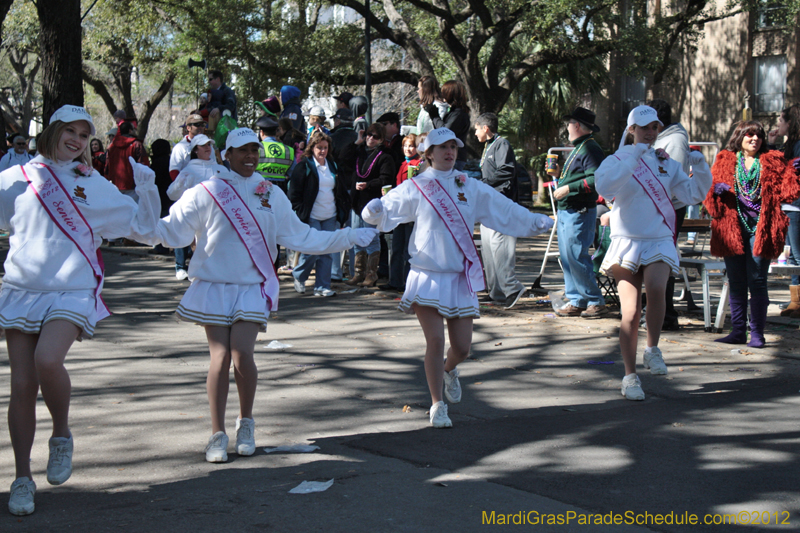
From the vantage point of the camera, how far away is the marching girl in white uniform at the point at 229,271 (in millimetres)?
4828

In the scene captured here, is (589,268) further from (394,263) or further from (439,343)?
(439,343)

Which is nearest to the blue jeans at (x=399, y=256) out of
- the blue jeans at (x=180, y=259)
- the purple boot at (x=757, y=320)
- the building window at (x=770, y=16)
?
the blue jeans at (x=180, y=259)

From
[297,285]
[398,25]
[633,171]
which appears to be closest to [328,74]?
[398,25]

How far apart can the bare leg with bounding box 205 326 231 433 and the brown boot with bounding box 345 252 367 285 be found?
6778mm

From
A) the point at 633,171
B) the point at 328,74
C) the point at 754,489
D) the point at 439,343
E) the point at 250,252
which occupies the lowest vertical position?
the point at 754,489

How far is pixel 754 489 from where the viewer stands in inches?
169

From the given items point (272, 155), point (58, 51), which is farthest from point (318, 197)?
point (58, 51)

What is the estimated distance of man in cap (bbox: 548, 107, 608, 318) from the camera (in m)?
9.15

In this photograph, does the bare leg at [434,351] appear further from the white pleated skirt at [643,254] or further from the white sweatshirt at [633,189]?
the white sweatshirt at [633,189]

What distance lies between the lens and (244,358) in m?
4.85

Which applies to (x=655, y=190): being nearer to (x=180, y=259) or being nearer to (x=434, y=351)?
(x=434, y=351)

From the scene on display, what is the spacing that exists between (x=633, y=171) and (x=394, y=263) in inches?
195

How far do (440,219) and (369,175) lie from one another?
5.36 meters

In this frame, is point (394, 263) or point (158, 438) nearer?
point (158, 438)
